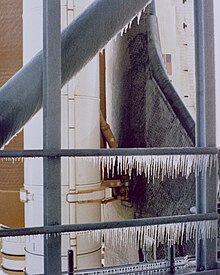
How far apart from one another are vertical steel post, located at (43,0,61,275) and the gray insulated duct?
49mm

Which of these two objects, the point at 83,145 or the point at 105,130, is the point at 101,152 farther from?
the point at 105,130

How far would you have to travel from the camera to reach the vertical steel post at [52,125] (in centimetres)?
53

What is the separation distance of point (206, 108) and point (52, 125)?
28 centimetres

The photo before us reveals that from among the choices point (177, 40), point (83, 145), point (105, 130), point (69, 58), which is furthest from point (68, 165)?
point (177, 40)

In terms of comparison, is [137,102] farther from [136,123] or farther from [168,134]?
[168,134]

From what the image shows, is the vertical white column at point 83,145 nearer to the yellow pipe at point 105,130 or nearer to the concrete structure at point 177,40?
the yellow pipe at point 105,130

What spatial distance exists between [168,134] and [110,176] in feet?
1.31

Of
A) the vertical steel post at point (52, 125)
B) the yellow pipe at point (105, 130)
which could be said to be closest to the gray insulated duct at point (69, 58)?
the vertical steel post at point (52, 125)

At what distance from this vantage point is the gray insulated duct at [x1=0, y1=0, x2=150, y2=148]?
0.58 meters

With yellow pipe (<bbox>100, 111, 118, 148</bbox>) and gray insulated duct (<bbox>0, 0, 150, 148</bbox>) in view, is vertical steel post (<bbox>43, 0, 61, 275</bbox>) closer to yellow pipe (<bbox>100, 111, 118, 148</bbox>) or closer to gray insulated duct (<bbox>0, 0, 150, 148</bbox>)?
gray insulated duct (<bbox>0, 0, 150, 148</bbox>)

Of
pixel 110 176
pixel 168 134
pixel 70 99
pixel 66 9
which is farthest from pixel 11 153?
pixel 110 176

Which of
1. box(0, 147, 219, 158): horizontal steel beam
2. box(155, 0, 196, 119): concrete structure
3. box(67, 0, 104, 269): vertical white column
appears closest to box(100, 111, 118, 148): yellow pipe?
box(67, 0, 104, 269): vertical white column

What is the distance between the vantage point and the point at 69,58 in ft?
1.96

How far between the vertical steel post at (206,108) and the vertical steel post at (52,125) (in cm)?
26
